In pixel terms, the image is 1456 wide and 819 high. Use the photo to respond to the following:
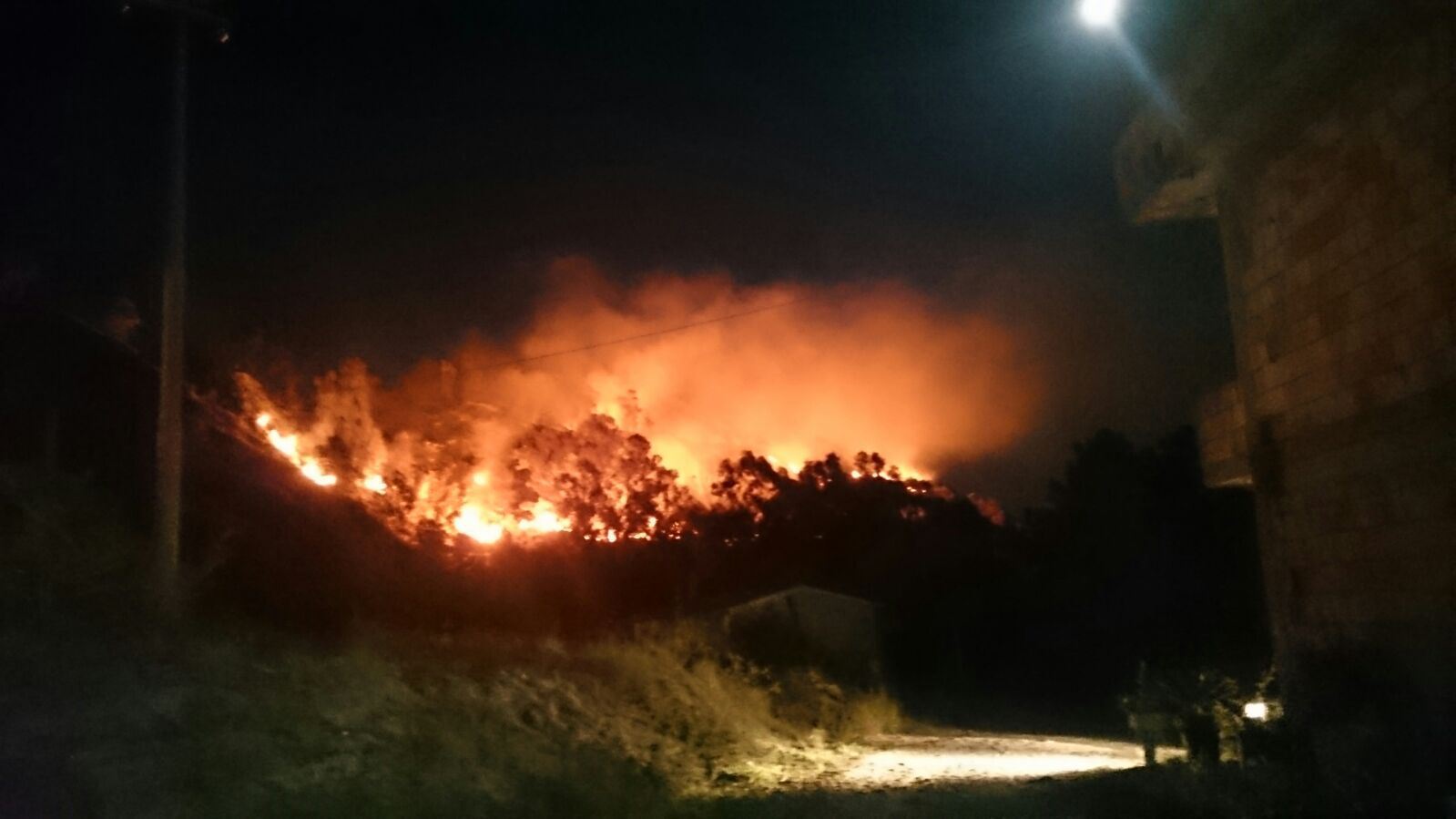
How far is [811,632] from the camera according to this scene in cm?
3077

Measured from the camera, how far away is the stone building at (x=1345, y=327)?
9.06 metres

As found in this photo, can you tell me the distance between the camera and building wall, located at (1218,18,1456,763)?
9.02 meters

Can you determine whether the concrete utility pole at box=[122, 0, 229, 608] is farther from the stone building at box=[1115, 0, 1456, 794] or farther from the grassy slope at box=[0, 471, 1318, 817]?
the stone building at box=[1115, 0, 1456, 794]

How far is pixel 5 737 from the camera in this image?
9.34 m

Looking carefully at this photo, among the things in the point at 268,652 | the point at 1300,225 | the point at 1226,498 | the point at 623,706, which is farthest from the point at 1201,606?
the point at 268,652

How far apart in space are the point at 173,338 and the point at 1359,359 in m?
13.0

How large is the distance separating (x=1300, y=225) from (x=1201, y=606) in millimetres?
Result: 25656

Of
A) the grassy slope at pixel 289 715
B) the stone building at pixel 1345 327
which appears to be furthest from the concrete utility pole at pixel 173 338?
the stone building at pixel 1345 327

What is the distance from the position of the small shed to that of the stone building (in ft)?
49.6

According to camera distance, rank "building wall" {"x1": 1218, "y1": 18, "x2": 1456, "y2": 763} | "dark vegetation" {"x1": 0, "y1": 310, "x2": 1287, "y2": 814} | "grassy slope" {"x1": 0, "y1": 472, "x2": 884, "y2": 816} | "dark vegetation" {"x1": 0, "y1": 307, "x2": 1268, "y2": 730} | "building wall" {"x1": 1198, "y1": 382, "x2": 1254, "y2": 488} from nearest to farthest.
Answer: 1. "building wall" {"x1": 1218, "y1": 18, "x2": 1456, "y2": 763}
2. "grassy slope" {"x1": 0, "y1": 472, "x2": 884, "y2": 816}
3. "dark vegetation" {"x1": 0, "y1": 310, "x2": 1287, "y2": 814}
4. "building wall" {"x1": 1198, "y1": 382, "x2": 1254, "y2": 488}
5. "dark vegetation" {"x1": 0, "y1": 307, "x2": 1268, "y2": 730}

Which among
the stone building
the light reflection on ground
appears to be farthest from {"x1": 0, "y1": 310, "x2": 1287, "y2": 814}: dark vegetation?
the stone building

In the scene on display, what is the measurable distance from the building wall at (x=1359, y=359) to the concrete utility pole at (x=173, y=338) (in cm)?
1231

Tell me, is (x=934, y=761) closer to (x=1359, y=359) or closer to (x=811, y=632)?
(x=1359, y=359)

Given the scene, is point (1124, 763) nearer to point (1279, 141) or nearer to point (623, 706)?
point (623, 706)
